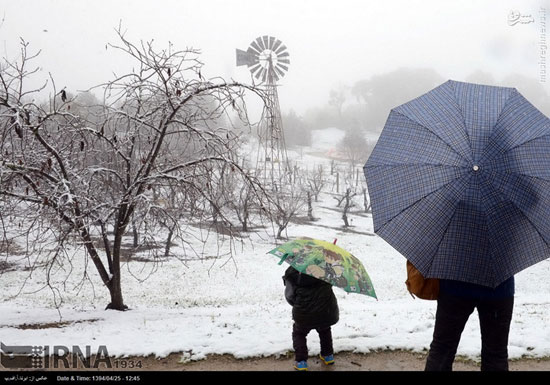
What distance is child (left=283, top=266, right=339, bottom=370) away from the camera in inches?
138

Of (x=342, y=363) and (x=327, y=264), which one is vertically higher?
(x=327, y=264)

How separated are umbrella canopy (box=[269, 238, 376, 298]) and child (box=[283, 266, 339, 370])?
21 centimetres

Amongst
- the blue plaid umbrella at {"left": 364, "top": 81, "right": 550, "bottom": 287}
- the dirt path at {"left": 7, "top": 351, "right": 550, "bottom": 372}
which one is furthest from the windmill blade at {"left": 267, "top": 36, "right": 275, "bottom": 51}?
the blue plaid umbrella at {"left": 364, "top": 81, "right": 550, "bottom": 287}

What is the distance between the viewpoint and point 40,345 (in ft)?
13.8

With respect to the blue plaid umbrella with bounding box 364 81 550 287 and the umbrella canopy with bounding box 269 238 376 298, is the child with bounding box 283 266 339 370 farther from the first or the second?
the blue plaid umbrella with bounding box 364 81 550 287

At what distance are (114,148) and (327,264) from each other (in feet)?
12.9

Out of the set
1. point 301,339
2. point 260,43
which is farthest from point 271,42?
point 301,339

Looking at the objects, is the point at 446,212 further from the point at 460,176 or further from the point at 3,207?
the point at 3,207

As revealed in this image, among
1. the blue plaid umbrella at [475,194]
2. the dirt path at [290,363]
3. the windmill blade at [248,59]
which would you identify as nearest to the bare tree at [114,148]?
the dirt path at [290,363]

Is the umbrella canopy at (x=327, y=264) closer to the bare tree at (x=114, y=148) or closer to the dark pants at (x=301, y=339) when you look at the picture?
the dark pants at (x=301, y=339)

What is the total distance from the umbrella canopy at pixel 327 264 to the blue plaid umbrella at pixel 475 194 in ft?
3.23

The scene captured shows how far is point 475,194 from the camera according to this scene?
7.41ft

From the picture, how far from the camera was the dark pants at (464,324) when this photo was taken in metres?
2.47

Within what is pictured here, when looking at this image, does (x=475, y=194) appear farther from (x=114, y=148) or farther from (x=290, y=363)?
(x=114, y=148)
